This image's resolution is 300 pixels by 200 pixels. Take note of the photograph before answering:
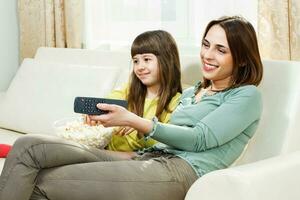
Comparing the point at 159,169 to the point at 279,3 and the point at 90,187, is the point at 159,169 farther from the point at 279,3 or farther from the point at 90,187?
the point at 279,3

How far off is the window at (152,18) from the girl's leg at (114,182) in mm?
1182

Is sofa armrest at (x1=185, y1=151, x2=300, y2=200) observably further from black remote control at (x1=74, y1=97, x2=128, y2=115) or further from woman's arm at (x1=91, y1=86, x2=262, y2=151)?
black remote control at (x1=74, y1=97, x2=128, y2=115)

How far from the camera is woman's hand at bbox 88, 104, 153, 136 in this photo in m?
1.70

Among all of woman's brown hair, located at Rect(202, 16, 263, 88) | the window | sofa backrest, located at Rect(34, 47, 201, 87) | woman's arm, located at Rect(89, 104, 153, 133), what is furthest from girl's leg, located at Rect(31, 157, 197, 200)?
the window

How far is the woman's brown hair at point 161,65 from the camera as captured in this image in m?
2.16

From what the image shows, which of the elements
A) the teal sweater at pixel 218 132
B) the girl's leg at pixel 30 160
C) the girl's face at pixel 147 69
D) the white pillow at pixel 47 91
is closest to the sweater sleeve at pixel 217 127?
the teal sweater at pixel 218 132

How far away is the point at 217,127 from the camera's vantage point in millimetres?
1688

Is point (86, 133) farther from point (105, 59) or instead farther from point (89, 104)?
point (105, 59)

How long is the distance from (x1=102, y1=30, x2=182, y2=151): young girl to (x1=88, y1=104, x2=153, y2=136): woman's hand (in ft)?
1.26

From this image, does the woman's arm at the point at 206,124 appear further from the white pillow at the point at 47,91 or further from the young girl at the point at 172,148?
the white pillow at the point at 47,91

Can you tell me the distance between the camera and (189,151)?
1.75 metres

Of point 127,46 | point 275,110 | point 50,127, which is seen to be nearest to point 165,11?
point 127,46

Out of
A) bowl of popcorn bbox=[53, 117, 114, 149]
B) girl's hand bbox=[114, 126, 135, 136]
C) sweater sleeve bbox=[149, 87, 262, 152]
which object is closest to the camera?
sweater sleeve bbox=[149, 87, 262, 152]

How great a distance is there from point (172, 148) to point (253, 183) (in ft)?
1.61
